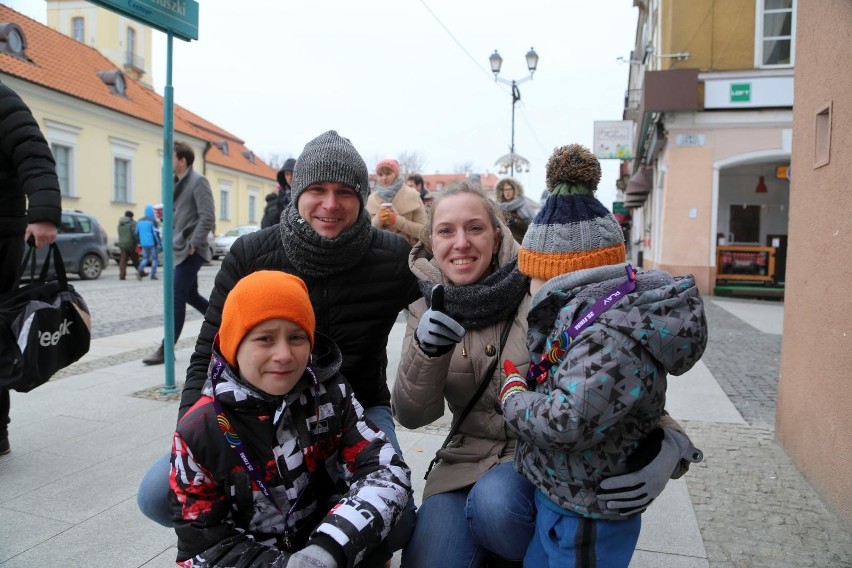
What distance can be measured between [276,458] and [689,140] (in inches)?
538

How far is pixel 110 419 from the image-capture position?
4.14 metres

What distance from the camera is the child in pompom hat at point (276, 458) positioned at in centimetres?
162

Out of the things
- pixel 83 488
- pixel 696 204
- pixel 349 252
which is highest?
pixel 696 204

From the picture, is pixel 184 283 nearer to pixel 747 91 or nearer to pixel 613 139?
pixel 747 91

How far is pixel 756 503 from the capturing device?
9.75 feet

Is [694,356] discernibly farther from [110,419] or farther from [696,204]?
[696,204]

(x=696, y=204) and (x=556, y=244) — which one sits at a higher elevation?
(x=696, y=204)

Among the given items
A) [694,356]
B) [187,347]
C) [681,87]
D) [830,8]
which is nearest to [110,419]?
[187,347]

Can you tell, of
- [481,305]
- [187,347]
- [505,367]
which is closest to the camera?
[505,367]

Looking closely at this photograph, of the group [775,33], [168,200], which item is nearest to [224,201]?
[775,33]

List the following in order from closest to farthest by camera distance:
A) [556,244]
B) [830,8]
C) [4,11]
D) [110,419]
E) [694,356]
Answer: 1. [694,356]
2. [556,244]
3. [830,8]
4. [110,419]
5. [4,11]

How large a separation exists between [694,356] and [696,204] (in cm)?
1315

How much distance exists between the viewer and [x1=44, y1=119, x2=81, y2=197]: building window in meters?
23.9

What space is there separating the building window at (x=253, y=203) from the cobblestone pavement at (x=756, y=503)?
38474mm
